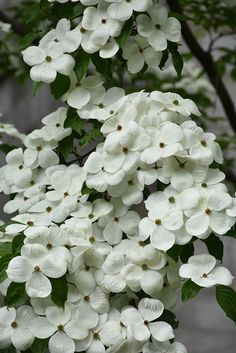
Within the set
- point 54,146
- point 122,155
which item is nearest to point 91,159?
point 122,155

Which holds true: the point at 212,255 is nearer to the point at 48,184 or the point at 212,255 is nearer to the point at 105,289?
the point at 105,289

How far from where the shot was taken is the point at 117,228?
936 millimetres

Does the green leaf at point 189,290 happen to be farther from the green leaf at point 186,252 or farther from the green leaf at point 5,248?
the green leaf at point 5,248

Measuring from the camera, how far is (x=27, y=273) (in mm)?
846

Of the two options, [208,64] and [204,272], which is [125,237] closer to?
[204,272]

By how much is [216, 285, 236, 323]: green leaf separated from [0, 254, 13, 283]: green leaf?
0.92ft

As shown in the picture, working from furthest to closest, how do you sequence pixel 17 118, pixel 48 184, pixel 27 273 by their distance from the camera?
pixel 17 118 < pixel 48 184 < pixel 27 273

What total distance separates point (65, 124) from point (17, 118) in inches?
84.0

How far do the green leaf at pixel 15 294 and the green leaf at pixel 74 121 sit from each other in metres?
0.29

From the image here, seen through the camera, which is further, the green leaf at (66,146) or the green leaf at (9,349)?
the green leaf at (66,146)

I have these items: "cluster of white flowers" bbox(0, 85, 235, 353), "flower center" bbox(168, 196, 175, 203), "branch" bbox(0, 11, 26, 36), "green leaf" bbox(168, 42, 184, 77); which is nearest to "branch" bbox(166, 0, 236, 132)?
"branch" bbox(0, 11, 26, 36)

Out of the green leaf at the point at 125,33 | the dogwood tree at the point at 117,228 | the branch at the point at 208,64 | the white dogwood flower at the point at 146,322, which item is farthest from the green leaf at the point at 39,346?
the branch at the point at 208,64

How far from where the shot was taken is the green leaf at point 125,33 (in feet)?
3.29

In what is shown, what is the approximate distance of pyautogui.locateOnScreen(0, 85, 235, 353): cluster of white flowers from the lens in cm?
85
